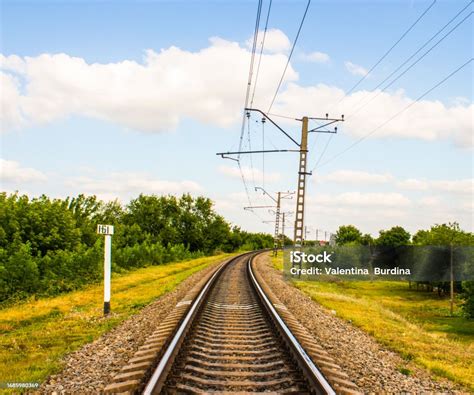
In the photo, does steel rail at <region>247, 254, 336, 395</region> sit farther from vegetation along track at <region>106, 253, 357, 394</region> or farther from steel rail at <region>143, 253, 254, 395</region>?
steel rail at <region>143, 253, 254, 395</region>

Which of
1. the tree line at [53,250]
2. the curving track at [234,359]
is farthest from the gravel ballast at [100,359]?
the tree line at [53,250]

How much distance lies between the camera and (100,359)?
7930 millimetres

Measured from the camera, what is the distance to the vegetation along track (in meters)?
6.04

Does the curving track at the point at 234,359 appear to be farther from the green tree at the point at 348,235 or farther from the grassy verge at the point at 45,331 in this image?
the green tree at the point at 348,235

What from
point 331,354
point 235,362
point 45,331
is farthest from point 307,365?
point 45,331

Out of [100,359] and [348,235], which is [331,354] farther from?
[348,235]

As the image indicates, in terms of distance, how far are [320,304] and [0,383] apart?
502 inches

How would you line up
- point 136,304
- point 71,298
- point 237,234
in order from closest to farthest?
point 136,304 < point 71,298 < point 237,234

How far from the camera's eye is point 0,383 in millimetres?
6766

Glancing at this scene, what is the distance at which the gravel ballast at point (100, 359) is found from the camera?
646 centimetres

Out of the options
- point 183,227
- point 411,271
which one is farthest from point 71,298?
point 183,227

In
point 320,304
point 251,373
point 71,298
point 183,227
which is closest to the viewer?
point 251,373

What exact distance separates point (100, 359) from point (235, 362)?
2.39 metres

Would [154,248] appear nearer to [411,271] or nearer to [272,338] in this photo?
[411,271]
